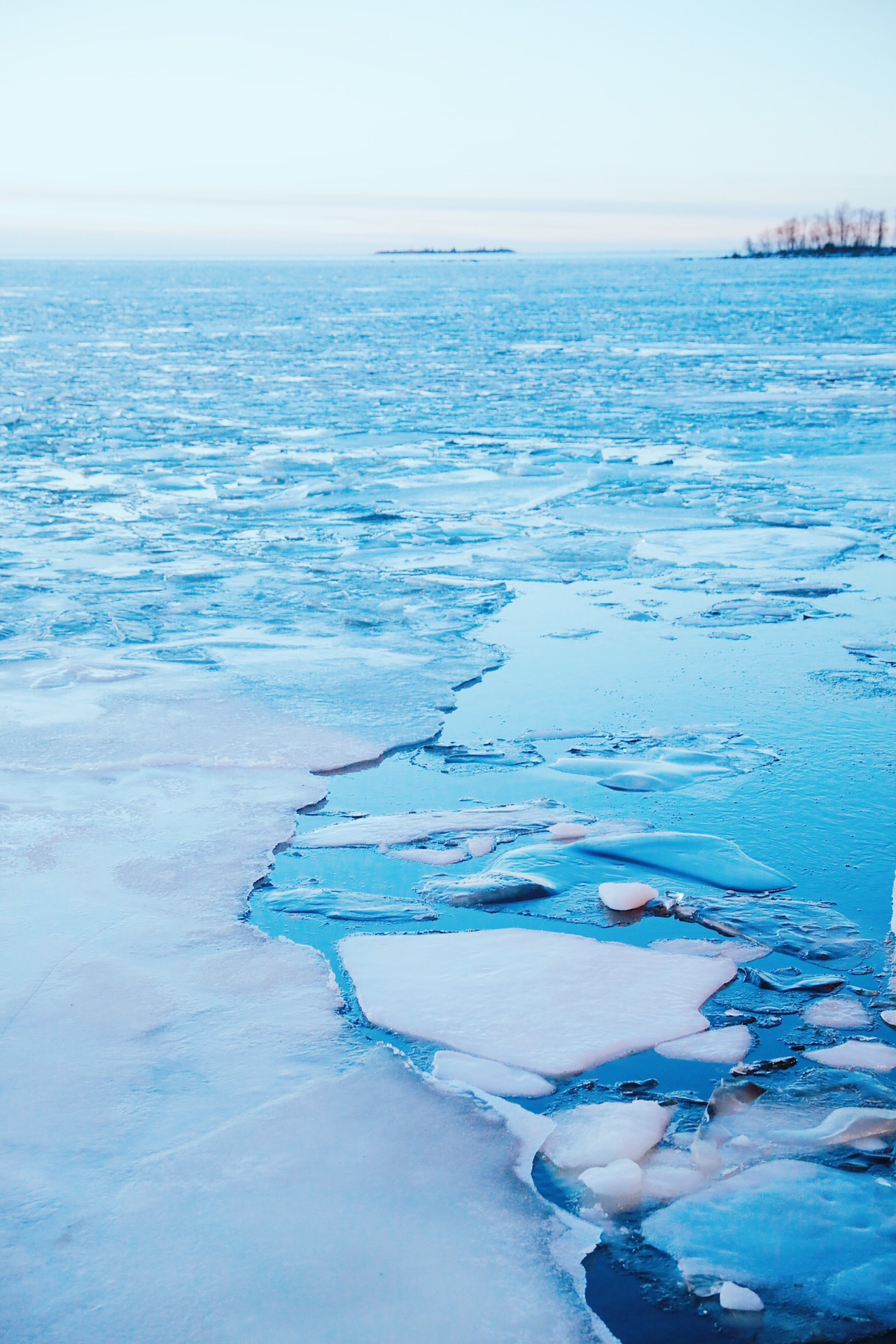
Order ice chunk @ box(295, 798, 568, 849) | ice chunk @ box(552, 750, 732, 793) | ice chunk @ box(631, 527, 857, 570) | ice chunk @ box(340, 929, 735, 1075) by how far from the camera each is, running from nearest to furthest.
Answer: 1. ice chunk @ box(340, 929, 735, 1075)
2. ice chunk @ box(295, 798, 568, 849)
3. ice chunk @ box(552, 750, 732, 793)
4. ice chunk @ box(631, 527, 857, 570)

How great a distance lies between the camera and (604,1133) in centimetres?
206

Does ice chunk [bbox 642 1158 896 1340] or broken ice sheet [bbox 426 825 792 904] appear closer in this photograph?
ice chunk [bbox 642 1158 896 1340]

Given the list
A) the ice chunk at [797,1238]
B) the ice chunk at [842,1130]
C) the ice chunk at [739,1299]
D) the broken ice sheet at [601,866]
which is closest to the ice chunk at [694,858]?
the broken ice sheet at [601,866]

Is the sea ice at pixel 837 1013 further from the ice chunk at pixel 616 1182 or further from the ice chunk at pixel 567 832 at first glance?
the ice chunk at pixel 567 832

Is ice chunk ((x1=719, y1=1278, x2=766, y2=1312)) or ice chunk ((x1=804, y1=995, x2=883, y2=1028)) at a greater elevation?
ice chunk ((x1=804, y1=995, x2=883, y2=1028))

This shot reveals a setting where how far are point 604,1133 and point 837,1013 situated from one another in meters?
0.64

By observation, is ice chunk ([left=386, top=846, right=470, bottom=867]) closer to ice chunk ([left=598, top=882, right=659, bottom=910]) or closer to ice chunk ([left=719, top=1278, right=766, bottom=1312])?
ice chunk ([left=598, top=882, right=659, bottom=910])

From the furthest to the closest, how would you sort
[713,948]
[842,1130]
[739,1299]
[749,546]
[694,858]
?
[749,546] < [694,858] < [713,948] < [842,1130] < [739,1299]

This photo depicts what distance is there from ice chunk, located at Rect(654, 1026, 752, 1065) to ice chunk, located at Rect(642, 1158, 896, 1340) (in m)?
0.30

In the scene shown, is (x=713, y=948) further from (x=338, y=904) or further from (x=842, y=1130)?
(x=338, y=904)

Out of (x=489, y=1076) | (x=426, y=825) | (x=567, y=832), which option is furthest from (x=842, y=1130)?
(x=426, y=825)

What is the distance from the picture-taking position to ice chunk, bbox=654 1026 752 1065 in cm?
229

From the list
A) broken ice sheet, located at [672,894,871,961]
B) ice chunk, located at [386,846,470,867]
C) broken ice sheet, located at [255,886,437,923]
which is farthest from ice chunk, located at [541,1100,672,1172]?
A: ice chunk, located at [386,846,470,867]

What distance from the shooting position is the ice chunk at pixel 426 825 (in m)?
3.22
